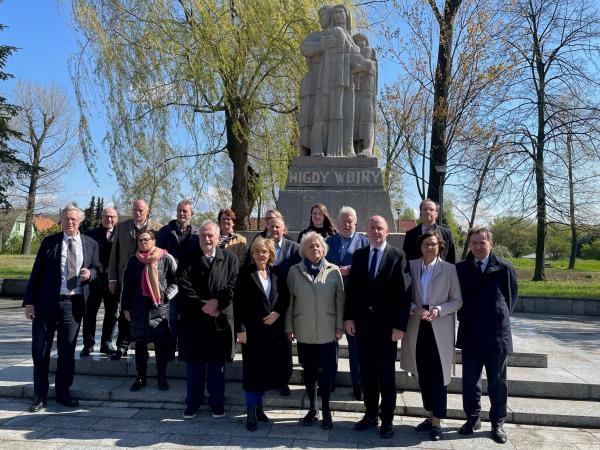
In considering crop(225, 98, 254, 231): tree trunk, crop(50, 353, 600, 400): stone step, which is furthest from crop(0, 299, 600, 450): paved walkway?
crop(225, 98, 254, 231): tree trunk

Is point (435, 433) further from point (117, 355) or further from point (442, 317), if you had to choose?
point (117, 355)

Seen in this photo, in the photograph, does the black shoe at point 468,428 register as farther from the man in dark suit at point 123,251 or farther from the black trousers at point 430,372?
Answer: the man in dark suit at point 123,251

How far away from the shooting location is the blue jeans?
14.0 feet

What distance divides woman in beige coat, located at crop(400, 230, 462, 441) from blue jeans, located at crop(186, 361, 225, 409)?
1631 millimetres

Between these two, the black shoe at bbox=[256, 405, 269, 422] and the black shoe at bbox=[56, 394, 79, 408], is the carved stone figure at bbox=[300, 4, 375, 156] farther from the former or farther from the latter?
the black shoe at bbox=[56, 394, 79, 408]

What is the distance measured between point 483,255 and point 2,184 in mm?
20469

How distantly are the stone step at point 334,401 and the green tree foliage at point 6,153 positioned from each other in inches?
578

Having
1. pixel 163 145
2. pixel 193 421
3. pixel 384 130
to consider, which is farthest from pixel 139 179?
pixel 384 130

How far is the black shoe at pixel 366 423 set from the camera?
13.1 feet

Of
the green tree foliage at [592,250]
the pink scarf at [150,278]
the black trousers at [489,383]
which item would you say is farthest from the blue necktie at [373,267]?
the green tree foliage at [592,250]

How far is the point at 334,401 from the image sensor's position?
4.51 meters

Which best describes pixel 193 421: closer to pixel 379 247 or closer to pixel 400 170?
pixel 379 247

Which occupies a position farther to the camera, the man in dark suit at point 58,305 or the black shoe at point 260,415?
the man in dark suit at point 58,305

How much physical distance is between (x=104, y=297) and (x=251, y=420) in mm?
2781
